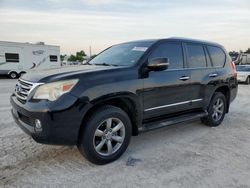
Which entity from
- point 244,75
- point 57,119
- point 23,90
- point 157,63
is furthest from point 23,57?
point 57,119

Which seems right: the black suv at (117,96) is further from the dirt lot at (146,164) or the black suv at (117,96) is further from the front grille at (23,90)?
the dirt lot at (146,164)

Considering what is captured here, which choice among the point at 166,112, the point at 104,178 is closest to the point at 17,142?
the point at 104,178

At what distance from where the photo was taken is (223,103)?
19.2 ft

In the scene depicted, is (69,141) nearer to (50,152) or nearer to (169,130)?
(50,152)

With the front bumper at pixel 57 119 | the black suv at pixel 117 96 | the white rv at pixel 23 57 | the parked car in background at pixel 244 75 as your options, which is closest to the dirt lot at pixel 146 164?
the black suv at pixel 117 96

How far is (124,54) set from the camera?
451 centimetres

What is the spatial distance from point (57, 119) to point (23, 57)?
20006mm

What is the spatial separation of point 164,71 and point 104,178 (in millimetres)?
2010

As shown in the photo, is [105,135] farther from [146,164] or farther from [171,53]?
[171,53]

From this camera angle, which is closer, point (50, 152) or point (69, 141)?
point (69, 141)

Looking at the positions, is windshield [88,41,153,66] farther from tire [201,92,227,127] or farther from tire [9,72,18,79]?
tire [9,72,18,79]

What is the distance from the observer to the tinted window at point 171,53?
437 centimetres

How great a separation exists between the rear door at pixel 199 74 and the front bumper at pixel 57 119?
7.83 feet

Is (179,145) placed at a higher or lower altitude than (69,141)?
lower
